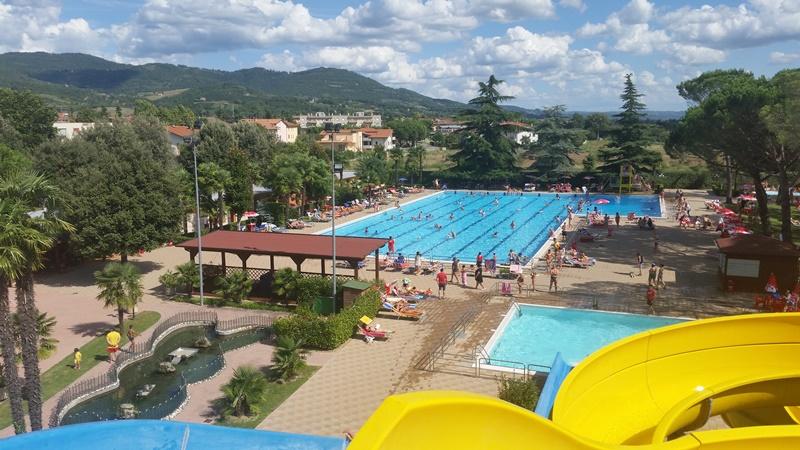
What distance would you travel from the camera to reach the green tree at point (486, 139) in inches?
2522

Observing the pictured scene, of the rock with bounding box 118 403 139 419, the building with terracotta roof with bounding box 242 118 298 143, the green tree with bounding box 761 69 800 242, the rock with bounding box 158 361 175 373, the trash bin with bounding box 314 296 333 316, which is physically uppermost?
the building with terracotta roof with bounding box 242 118 298 143

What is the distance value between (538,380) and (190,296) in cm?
1474

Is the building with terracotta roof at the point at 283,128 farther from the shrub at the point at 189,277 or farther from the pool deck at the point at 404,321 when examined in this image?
the shrub at the point at 189,277

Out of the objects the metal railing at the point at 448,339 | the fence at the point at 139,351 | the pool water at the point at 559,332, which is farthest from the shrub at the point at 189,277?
the pool water at the point at 559,332

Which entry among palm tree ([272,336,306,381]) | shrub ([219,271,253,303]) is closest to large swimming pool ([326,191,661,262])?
shrub ([219,271,253,303])

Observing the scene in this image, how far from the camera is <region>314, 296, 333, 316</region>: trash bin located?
2045 centimetres

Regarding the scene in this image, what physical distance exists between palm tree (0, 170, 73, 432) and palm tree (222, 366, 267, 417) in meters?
3.86

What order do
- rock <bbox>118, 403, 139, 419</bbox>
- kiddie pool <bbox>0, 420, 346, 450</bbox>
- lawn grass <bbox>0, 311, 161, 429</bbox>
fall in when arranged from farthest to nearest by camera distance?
lawn grass <bbox>0, 311, 161, 429</bbox>
rock <bbox>118, 403, 139, 419</bbox>
kiddie pool <bbox>0, 420, 346, 450</bbox>

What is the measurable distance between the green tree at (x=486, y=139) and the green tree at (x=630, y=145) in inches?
433

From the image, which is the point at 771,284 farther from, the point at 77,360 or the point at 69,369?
the point at 69,369

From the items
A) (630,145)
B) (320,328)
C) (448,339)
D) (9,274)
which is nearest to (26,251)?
(9,274)

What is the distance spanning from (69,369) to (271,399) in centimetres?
663

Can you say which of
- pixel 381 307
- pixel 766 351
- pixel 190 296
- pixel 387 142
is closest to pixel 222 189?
pixel 190 296

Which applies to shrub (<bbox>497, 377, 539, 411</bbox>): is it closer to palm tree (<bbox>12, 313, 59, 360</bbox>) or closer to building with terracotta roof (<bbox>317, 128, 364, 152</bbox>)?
palm tree (<bbox>12, 313, 59, 360</bbox>)
